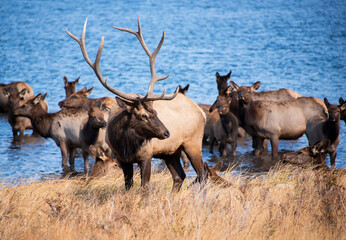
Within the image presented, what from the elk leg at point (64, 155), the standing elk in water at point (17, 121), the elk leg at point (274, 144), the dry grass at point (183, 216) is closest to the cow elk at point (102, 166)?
the dry grass at point (183, 216)

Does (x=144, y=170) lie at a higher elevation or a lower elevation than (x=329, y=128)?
higher

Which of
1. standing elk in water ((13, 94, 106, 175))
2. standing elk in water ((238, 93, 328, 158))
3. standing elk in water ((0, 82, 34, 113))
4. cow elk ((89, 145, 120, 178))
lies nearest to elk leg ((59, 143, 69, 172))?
standing elk in water ((13, 94, 106, 175))

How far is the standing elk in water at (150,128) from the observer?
6.21 meters

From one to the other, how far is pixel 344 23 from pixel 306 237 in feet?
149

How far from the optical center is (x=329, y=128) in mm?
11016

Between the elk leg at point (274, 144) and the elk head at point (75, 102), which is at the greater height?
the elk head at point (75, 102)

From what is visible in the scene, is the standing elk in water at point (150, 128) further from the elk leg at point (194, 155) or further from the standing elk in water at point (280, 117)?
the standing elk in water at point (280, 117)

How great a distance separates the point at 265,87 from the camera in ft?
92.5

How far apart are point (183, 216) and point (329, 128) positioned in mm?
6537

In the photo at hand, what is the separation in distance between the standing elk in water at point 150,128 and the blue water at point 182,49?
14.5 feet

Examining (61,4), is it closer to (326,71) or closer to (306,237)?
(326,71)

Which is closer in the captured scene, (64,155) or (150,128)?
(150,128)

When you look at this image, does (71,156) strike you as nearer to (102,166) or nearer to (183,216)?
(102,166)

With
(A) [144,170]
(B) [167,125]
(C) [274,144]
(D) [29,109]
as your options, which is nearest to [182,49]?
(C) [274,144]
